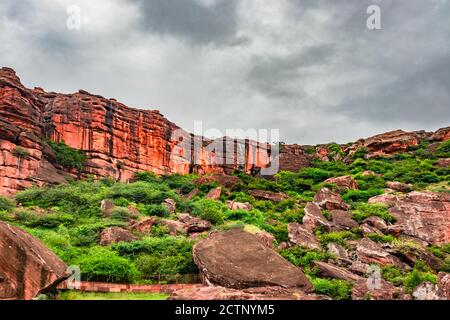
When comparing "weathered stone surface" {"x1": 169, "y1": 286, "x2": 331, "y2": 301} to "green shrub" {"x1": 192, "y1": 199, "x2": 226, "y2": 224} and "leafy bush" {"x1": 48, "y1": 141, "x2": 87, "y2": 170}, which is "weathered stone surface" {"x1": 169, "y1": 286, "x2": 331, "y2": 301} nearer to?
"green shrub" {"x1": 192, "y1": 199, "x2": 226, "y2": 224}

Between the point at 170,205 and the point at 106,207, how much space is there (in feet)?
14.9

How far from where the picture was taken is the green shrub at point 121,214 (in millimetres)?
24828

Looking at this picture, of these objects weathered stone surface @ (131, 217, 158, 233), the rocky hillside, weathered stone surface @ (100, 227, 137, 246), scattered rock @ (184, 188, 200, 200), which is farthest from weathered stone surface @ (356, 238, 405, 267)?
scattered rock @ (184, 188, 200, 200)

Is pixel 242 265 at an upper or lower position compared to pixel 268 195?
lower

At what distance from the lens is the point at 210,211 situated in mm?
26453

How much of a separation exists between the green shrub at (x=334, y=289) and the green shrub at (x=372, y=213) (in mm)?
10408

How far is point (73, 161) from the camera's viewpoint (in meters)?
41.6

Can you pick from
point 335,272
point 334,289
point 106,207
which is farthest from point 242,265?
point 106,207

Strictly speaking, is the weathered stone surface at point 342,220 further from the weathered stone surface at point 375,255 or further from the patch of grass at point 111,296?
the patch of grass at point 111,296

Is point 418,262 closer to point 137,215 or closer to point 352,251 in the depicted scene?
point 352,251

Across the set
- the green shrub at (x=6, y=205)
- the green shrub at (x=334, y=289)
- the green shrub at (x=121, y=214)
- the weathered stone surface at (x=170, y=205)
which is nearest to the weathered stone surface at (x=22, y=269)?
the green shrub at (x=334, y=289)

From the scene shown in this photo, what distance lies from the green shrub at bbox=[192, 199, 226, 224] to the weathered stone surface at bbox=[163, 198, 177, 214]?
1348mm

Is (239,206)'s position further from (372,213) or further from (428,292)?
(428,292)

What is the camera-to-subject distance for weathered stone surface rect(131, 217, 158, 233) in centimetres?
2305
